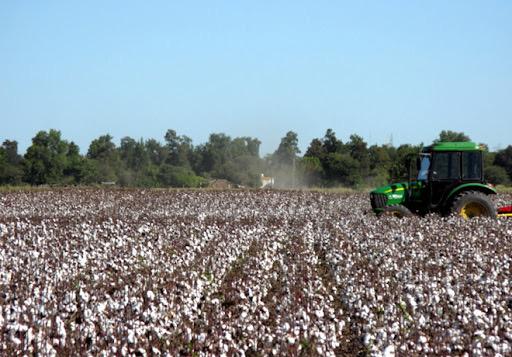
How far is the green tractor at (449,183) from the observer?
20172 mm

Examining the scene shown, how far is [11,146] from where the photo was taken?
4569 inches

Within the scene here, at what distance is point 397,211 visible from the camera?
2030 cm

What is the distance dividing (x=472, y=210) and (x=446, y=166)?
4.47ft

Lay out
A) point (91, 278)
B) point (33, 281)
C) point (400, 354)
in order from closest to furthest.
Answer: point (400, 354) < point (33, 281) < point (91, 278)

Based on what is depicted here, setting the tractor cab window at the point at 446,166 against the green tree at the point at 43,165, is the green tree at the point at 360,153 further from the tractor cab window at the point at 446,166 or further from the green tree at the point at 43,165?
the tractor cab window at the point at 446,166

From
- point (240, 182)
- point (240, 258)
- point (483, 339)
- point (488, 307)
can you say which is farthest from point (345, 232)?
point (240, 182)

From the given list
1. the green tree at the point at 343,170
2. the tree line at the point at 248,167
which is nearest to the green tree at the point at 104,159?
the tree line at the point at 248,167

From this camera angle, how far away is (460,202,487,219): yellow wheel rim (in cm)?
2023

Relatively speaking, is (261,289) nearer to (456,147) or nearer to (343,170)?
(456,147)

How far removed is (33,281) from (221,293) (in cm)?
273

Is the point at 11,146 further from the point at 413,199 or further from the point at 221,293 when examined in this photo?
the point at 221,293

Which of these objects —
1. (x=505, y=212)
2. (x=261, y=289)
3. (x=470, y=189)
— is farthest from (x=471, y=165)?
(x=261, y=289)

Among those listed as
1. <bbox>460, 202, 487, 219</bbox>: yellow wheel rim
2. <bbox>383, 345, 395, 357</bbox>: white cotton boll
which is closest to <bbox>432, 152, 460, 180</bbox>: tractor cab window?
<bbox>460, 202, 487, 219</bbox>: yellow wheel rim

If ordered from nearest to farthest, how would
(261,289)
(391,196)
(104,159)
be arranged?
(261,289) → (391,196) → (104,159)
